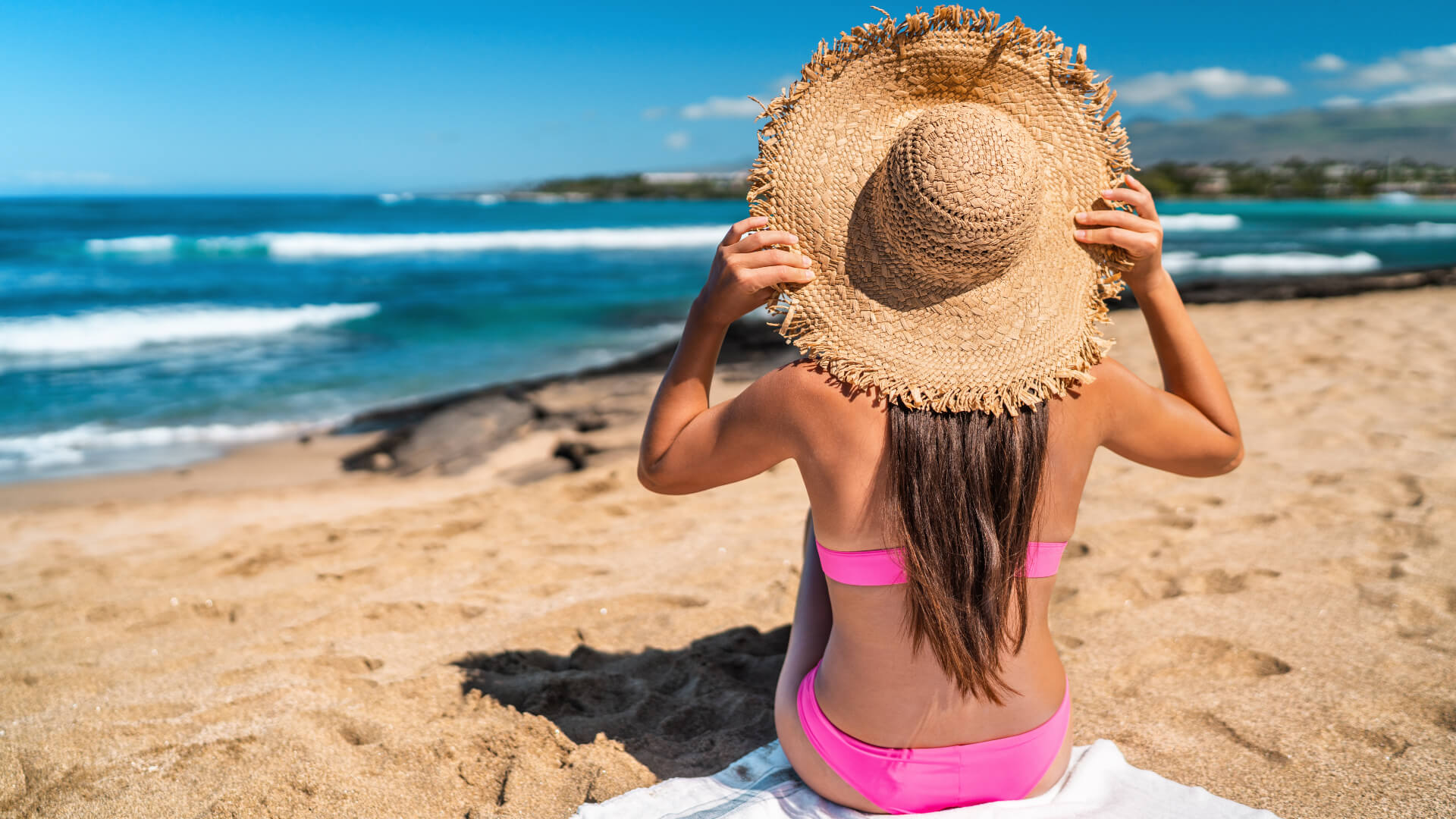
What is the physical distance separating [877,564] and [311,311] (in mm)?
13947

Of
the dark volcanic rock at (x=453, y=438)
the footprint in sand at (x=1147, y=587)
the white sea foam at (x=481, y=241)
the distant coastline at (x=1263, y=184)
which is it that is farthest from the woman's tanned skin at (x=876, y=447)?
the distant coastline at (x=1263, y=184)

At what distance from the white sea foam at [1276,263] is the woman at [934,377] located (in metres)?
16.5

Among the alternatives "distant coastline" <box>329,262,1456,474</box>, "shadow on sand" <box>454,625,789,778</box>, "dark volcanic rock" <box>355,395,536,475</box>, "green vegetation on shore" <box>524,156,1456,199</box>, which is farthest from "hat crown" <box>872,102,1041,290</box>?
"green vegetation on shore" <box>524,156,1456,199</box>

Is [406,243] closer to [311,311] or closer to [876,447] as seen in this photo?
[311,311]

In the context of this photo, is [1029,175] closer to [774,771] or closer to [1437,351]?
[774,771]

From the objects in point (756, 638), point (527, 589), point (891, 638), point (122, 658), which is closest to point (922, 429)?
point (891, 638)

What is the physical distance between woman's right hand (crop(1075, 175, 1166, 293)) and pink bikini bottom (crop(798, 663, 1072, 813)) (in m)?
0.94

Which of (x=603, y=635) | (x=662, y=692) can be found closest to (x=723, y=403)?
(x=662, y=692)

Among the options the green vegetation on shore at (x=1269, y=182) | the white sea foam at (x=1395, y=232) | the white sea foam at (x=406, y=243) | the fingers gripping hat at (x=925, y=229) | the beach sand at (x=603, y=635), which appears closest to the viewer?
the fingers gripping hat at (x=925, y=229)

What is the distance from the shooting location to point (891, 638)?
158 centimetres

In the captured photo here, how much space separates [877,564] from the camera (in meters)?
1.54

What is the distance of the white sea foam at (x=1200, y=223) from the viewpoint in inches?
1222

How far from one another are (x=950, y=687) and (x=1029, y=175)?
3.08ft

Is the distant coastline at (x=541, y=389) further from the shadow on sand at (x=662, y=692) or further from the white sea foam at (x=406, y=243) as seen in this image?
the white sea foam at (x=406, y=243)
